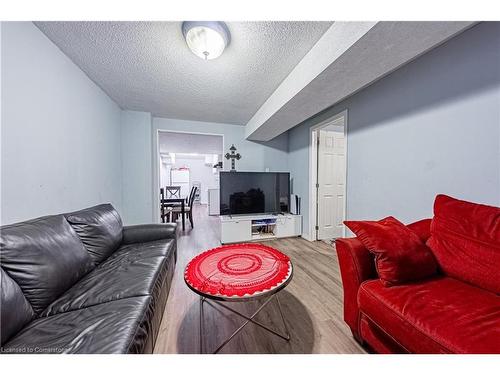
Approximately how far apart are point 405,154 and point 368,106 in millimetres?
765

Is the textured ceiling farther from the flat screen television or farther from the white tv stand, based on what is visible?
the white tv stand

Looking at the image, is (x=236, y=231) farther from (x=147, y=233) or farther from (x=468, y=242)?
(x=468, y=242)

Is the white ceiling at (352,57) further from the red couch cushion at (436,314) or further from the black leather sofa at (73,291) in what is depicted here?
the black leather sofa at (73,291)

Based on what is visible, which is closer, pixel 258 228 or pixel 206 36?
pixel 206 36

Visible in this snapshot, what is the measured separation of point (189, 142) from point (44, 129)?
375cm

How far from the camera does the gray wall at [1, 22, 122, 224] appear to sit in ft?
4.09

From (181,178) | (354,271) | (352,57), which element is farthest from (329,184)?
(181,178)

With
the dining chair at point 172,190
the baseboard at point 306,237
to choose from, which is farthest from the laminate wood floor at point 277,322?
the dining chair at point 172,190

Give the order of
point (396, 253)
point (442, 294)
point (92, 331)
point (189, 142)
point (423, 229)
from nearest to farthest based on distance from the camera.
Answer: point (92, 331), point (442, 294), point (396, 253), point (423, 229), point (189, 142)

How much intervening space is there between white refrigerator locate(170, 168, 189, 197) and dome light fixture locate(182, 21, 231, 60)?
779 cm

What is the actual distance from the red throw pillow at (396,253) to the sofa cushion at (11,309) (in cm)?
185

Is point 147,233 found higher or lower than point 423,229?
lower

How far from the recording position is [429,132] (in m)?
1.58

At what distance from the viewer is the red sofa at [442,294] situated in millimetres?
752
